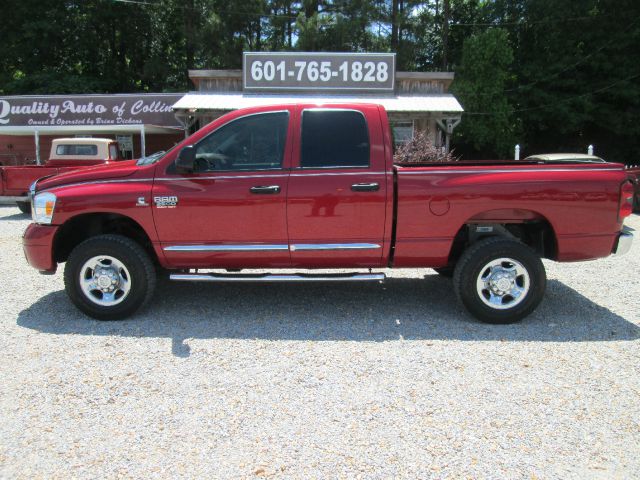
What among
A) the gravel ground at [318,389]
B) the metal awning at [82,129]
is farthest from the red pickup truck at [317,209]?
the metal awning at [82,129]

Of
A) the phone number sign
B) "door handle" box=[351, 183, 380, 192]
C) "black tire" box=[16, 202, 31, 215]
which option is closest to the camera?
"door handle" box=[351, 183, 380, 192]

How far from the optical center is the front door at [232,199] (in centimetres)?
476

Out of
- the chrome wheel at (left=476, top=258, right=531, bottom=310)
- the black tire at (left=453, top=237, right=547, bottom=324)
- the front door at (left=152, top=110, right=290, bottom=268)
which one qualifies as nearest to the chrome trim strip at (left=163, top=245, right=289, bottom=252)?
the front door at (left=152, top=110, right=290, bottom=268)

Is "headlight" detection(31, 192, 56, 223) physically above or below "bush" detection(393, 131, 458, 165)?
below

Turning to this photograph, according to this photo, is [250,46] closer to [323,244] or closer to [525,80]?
[525,80]

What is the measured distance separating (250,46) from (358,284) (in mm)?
24694

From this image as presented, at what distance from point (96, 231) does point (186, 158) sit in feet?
4.84

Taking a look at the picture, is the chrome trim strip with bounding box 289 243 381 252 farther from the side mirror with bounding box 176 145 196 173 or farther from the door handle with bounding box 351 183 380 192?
the side mirror with bounding box 176 145 196 173

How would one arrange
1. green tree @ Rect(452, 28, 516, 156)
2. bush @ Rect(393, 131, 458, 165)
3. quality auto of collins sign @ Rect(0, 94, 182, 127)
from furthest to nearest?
green tree @ Rect(452, 28, 516, 156)
quality auto of collins sign @ Rect(0, 94, 182, 127)
bush @ Rect(393, 131, 458, 165)

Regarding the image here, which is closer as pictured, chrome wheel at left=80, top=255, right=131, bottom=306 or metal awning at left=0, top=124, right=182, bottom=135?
chrome wheel at left=80, top=255, right=131, bottom=306

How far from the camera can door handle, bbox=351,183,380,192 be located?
4.72 meters

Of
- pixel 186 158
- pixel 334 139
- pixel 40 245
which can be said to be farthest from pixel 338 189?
pixel 40 245

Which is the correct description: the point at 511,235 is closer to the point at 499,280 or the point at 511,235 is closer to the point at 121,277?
the point at 499,280

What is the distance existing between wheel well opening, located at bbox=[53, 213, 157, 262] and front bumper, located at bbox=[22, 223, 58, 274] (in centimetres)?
13
